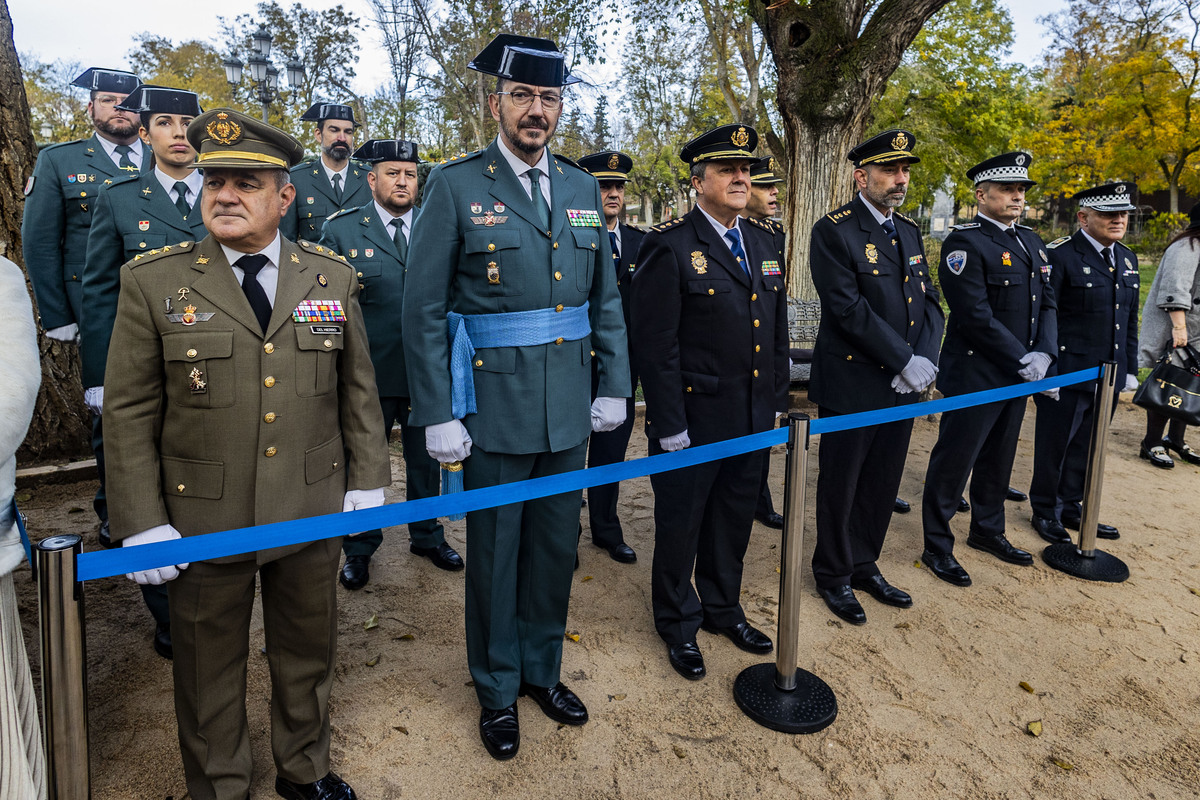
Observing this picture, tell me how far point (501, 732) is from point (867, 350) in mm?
2419

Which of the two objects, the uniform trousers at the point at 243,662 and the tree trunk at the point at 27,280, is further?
the tree trunk at the point at 27,280

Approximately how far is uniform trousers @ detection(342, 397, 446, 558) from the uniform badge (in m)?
3.09

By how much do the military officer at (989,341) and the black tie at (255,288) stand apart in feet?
11.5

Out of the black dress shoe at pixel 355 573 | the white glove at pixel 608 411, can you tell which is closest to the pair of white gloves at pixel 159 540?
the white glove at pixel 608 411

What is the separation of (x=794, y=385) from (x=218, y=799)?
6680 millimetres

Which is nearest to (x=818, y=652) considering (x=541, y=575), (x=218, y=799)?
(x=541, y=575)

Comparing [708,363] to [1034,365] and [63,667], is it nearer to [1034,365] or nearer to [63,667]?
[1034,365]

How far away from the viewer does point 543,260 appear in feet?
8.90

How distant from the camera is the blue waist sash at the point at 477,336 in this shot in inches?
106

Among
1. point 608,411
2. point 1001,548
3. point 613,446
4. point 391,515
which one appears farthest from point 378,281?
point 1001,548

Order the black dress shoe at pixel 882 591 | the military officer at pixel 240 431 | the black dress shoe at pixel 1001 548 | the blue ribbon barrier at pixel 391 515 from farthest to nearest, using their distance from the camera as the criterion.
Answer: the black dress shoe at pixel 1001 548
the black dress shoe at pixel 882 591
the military officer at pixel 240 431
the blue ribbon barrier at pixel 391 515

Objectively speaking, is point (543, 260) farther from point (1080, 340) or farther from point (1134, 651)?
point (1080, 340)

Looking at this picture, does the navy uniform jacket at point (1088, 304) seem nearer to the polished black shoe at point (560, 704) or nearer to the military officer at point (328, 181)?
the polished black shoe at point (560, 704)

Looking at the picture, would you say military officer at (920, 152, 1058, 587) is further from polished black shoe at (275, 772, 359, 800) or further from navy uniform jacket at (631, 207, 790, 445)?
polished black shoe at (275, 772, 359, 800)
